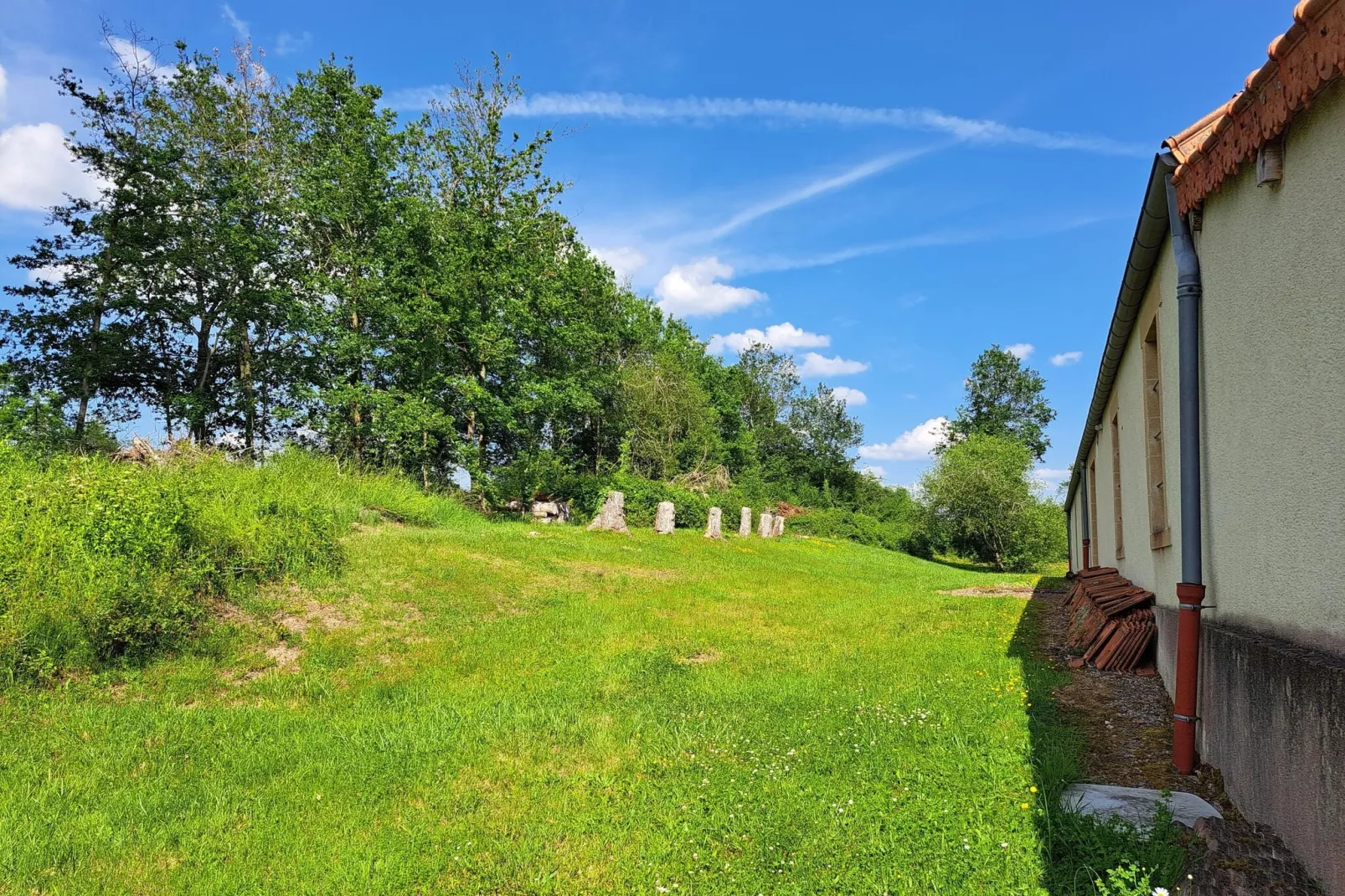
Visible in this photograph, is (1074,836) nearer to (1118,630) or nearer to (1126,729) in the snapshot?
(1126,729)

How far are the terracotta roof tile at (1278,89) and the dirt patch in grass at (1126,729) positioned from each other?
10.5 feet

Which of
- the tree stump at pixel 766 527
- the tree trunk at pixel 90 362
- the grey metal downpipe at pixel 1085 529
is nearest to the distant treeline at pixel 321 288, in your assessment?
the tree trunk at pixel 90 362

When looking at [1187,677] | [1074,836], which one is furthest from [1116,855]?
[1187,677]

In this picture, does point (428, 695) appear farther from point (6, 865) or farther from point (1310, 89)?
point (1310, 89)

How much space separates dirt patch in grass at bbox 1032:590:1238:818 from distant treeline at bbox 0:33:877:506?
70.1 feet

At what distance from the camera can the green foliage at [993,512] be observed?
3928cm

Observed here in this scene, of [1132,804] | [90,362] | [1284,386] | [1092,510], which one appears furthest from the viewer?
[90,362]

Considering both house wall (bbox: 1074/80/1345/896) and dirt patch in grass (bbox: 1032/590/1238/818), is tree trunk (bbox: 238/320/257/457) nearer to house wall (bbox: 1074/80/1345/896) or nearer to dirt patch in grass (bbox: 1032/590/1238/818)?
dirt patch in grass (bbox: 1032/590/1238/818)

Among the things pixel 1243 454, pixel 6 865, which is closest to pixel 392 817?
pixel 6 865

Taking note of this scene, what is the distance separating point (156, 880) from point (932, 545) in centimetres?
4382

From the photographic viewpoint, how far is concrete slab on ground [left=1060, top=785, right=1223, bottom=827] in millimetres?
3357

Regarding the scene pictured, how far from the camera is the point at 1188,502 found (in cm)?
440

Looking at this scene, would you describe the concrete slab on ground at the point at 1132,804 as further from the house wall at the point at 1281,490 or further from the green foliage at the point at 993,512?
the green foliage at the point at 993,512

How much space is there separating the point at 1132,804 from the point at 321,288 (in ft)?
89.4
